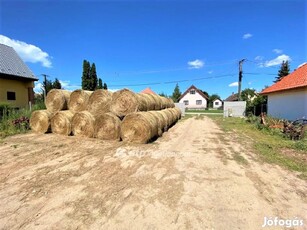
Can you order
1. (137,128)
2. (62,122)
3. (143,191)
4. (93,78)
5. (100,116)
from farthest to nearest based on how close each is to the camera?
(93,78)
(62,122)
(100,116)
(137,128)
(143,191)

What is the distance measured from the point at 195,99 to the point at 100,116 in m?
40.3

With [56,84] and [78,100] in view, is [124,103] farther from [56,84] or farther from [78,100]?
[56,84]

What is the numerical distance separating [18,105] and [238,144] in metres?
14.4

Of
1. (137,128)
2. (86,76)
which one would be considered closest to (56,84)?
(86,76)

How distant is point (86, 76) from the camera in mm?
32344

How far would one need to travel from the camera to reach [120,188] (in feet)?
11.2

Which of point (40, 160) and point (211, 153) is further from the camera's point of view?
point (211, 153)

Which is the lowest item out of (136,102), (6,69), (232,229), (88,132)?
(232,229)

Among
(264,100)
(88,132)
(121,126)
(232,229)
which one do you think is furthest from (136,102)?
(264,100)

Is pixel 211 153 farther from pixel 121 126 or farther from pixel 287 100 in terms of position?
pixel 287 100

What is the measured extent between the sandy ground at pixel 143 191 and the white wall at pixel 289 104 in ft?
24.0

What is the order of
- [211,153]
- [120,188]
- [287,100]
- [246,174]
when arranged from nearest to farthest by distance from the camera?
[120,188], [246,174], [211,153], [287,100]

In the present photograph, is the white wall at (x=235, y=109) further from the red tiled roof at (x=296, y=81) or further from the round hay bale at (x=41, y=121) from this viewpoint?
the round hay bale at (x=41, y=121)

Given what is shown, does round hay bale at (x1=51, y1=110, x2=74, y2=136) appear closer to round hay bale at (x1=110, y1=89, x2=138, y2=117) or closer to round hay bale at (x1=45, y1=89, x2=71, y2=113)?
round hay bale at (x1=45, y1=89, x2=71, y2=113)
